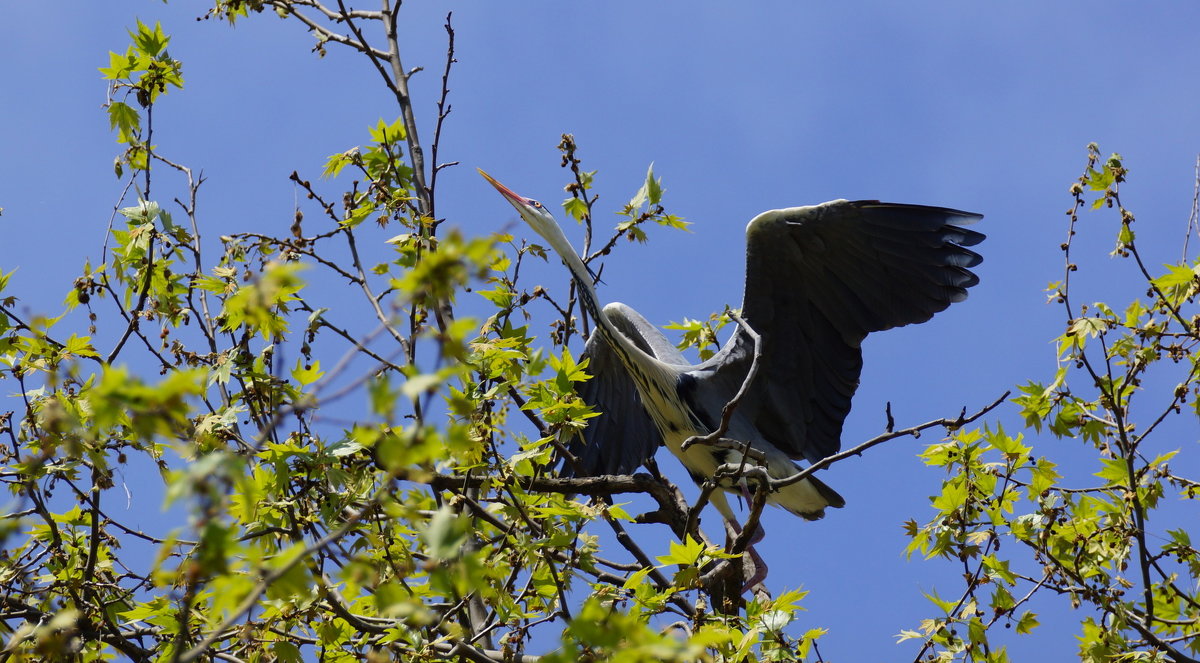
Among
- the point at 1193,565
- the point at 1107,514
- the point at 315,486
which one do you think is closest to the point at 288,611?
the point at 315,486

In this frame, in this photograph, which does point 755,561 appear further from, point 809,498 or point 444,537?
point 444,537

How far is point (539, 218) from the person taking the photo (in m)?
5.38

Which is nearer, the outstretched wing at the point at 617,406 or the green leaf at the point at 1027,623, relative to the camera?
the green leaf at the point at 1027,623

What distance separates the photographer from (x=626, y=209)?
5.21 m

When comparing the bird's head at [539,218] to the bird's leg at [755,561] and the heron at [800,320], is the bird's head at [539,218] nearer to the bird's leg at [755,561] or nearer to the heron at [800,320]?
the heron at [800,320]

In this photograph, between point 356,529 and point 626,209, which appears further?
point 626,209

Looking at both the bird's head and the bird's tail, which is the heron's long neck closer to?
the bird's head

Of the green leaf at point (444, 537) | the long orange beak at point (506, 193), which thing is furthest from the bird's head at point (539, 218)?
the green leaf at point (444, 537)

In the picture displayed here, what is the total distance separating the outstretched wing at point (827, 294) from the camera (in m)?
5.26

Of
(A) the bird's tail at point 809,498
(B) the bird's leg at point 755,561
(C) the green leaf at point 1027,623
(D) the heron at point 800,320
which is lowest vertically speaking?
(C) the green leaf at point 1027,623

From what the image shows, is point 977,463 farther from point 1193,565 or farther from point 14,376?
point 14,376

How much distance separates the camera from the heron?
5.27 metres

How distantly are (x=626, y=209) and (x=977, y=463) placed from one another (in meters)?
2.01

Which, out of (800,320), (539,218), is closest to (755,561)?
(800,320)
